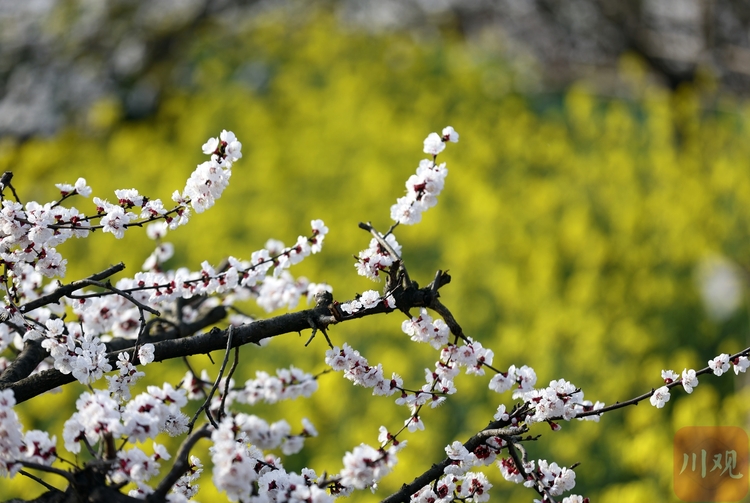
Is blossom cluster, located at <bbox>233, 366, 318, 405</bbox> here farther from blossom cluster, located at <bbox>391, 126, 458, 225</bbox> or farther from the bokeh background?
the bokeh background

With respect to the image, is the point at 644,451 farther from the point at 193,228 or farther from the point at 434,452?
the point at 193,228

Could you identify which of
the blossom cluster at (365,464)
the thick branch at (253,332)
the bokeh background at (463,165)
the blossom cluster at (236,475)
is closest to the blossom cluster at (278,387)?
the thick branch at (253,332)

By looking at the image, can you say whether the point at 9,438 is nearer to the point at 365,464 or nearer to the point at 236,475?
the point at 236,475

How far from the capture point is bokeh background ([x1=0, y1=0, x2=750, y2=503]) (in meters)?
3.46

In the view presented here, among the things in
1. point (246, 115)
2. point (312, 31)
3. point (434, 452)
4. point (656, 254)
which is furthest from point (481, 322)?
point (312, 31)

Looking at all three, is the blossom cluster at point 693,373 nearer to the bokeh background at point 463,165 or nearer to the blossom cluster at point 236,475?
the blossom cluster at point 236,475

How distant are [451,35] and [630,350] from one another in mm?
4750

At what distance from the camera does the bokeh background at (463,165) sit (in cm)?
346

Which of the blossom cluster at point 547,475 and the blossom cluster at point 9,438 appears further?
the blossom cluster at point 547,475

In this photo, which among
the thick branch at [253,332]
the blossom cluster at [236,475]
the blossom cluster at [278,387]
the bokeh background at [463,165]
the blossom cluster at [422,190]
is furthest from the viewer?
the bokeh background at [463,165]

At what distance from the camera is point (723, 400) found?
378cm

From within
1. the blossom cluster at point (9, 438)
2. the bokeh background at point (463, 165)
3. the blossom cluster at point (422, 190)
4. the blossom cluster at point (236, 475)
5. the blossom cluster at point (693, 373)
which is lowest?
the blossom cluster at point (236, 475)

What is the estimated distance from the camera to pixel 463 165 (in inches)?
206

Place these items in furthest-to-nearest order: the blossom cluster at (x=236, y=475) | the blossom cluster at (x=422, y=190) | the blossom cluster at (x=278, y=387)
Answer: the blossom cluster at (x=278, y=387), the blossom cluster at (x=422, y=190), the blossom cluster at (x=236, y=475)
